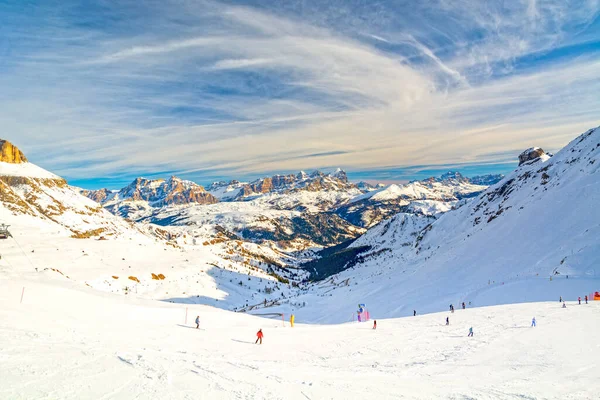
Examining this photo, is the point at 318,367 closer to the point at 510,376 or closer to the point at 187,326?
the point at 510,376

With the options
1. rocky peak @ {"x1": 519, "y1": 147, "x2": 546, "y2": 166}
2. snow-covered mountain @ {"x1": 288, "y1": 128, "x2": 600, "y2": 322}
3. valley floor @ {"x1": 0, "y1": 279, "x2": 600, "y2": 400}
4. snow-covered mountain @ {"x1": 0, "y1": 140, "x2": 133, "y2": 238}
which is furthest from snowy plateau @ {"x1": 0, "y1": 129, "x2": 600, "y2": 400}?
rocky peak @ {"x1": 519, "y1": 147, "x2": 546, "y2": 166}

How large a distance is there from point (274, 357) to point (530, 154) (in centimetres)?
19444

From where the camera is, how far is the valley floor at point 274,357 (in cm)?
1267

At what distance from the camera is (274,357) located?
1997 cm

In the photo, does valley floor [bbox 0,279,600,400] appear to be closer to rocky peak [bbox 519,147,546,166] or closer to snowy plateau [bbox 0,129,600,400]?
snowy plateau [bbox 0,129,600,400]

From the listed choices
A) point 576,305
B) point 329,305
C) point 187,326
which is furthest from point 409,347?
point 329,305

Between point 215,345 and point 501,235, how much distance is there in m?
78.4

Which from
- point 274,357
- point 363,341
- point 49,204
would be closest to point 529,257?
point 363,341

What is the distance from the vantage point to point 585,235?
2168 inches

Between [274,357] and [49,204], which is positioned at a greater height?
[49,204]

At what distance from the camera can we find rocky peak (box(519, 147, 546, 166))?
164750 millimetres

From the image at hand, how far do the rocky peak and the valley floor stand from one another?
164 metres

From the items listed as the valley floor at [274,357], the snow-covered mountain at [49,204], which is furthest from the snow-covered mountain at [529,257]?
the snow-covered mountain at [49,204]

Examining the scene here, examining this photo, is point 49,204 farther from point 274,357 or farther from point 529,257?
Result: point 529,257
